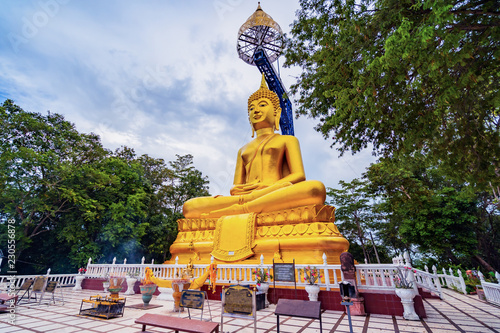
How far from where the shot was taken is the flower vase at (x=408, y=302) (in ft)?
13.5

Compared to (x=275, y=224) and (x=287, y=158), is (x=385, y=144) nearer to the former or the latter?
(x=275, y=224)

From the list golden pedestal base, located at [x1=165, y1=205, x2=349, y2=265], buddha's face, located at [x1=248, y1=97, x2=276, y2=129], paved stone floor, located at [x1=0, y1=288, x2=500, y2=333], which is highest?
buddha's face, located at [x1=248, y1=97, x2=276, y2=129]

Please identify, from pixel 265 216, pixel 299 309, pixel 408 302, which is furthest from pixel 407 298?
pixel 265 216

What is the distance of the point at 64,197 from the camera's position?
11914mm

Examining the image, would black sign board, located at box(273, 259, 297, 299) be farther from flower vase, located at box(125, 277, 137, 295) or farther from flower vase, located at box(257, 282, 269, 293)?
flower vase, located at box(125, 277, 137, 295)

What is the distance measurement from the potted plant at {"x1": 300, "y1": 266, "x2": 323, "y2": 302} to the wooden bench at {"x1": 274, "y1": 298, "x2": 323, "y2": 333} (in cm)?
228

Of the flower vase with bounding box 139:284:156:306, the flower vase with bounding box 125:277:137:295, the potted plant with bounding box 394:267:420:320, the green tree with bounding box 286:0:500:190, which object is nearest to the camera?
the green tree with bounding box 286:0:500:190

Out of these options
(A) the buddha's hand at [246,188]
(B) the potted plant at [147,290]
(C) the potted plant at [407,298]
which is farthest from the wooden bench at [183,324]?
(A) the buddha's hand at [246,188]

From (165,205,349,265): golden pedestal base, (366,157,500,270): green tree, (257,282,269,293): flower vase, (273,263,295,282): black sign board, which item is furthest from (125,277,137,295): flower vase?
(366,157,500,270): green tree

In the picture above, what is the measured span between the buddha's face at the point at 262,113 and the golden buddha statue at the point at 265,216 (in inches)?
1.8

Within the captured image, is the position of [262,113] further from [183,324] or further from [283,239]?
[183,324]

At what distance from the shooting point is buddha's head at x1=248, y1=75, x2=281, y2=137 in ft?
36.6

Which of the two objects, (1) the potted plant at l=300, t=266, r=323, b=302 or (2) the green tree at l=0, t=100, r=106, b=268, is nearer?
(1) the potted plant at l=300, t=266, r=323, b=302

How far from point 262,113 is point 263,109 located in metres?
0.21
